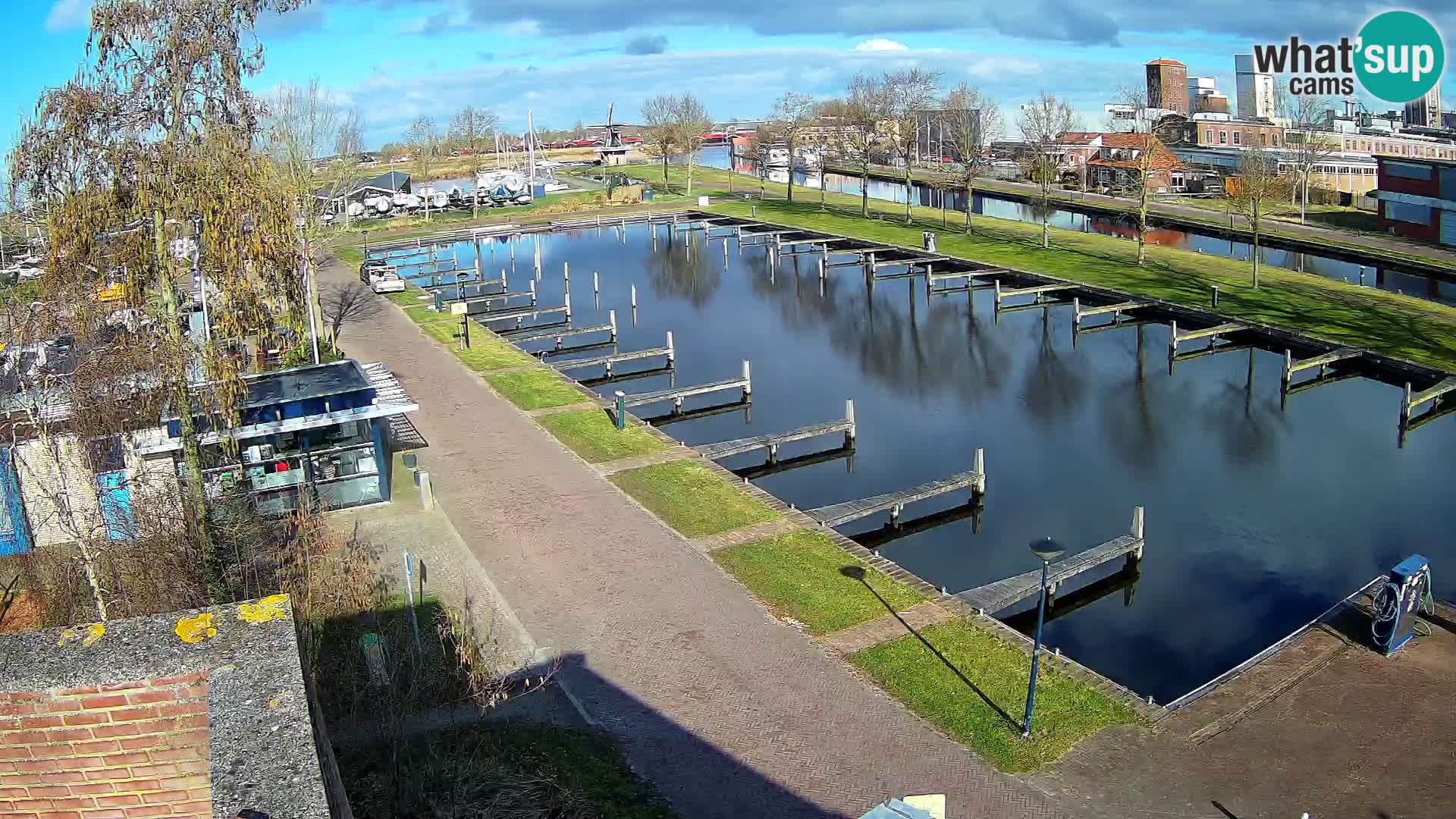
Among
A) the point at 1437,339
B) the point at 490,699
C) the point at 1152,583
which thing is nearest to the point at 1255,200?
the point at 1437,339

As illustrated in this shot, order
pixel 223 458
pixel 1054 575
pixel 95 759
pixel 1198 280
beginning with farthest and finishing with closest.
→ pixel 1198 280
pixel 223 458
pixel 1054 575
pixel 95 759

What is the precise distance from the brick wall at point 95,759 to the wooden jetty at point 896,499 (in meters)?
16.1

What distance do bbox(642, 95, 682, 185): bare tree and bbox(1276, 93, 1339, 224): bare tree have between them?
42878 millimetres

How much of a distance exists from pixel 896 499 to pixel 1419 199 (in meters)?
39.7

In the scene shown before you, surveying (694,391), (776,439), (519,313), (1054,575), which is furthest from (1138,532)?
(519,313)

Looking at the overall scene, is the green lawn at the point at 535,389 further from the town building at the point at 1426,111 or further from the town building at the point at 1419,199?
the town building at the point at 1426,111

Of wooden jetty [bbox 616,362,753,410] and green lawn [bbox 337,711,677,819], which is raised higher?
wooden jetty [bbox 616,362,753,410]

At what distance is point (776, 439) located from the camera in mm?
27109

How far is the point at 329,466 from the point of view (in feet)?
72.4

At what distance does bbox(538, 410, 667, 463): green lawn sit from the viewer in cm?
2611

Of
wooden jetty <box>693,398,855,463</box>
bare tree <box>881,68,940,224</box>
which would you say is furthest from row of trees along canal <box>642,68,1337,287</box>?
wooden jetty <box>693,398,855,463</box>

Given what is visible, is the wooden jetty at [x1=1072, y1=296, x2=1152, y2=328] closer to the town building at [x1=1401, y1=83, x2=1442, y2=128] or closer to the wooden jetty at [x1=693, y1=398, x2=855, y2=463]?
the wooden jetty at [x1=693, y1=398, x2=855, y2=463]

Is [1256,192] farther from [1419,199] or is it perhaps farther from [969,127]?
[969,127]

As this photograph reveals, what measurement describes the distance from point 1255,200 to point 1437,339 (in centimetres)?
940
